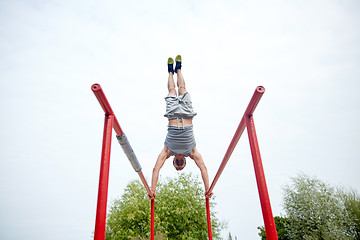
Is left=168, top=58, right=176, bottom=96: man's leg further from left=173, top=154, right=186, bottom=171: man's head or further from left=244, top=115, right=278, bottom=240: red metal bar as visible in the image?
left=244, top=115, right=278, bottom=240: red metal bar

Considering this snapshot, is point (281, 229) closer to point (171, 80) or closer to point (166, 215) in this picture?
point (166, 215)

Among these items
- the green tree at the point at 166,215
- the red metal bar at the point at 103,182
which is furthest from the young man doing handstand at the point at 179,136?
the green tree at the point at 166,215

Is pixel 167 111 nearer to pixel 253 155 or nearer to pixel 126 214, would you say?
pixel 253 155

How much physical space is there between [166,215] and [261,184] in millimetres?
10250

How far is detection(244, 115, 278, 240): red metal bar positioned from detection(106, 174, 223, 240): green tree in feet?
30.2

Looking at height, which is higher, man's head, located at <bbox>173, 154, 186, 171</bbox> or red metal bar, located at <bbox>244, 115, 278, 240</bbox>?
man's head, located at <bbox>173, 154, 186, 171</bbox>

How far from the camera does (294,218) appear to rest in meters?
15.3

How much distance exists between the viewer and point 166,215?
11.1m

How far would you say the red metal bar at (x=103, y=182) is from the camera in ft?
5.28

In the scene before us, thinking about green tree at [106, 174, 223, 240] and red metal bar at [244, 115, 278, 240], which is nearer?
red metal bar at [244, 115, 278, 240]

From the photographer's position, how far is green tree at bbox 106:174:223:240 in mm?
10633

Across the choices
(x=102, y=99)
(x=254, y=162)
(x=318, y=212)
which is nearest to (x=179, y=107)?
(x=102, y=99)

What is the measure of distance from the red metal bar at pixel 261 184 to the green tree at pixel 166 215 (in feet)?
30.2

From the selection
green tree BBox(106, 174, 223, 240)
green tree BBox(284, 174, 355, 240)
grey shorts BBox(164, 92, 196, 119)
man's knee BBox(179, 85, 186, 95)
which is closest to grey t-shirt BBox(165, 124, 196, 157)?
grey shorts BBox(164, 92, 196, 119)
